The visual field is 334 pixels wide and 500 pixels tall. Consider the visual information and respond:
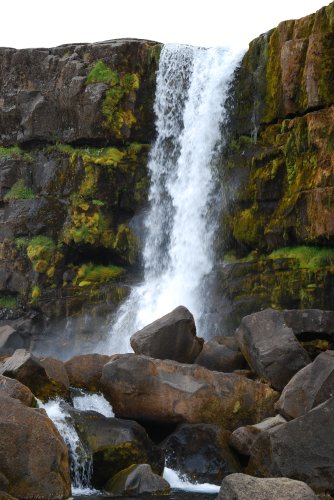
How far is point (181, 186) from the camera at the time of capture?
30.4 m

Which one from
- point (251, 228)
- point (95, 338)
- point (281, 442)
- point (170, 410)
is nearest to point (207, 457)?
point (170, 410)

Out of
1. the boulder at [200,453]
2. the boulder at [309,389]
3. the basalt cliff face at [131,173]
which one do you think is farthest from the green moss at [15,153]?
the boulder at [309,389]

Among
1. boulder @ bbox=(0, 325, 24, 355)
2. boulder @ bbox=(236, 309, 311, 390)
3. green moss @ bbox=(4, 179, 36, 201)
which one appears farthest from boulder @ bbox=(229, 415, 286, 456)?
green moss @ bbox=(4, 179, 36, 201)

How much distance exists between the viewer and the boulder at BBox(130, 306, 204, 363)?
19578 millimetres

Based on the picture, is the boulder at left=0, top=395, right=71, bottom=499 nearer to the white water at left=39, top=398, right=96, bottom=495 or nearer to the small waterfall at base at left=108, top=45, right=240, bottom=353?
the white water at left=39, top=398, right=96, bottom=495

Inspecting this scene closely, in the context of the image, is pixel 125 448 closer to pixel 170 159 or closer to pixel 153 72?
pixel 170 159

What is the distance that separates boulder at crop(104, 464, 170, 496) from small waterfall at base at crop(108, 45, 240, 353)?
1340 cm

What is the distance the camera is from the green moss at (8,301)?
108 feet

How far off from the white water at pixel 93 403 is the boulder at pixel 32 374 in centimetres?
39

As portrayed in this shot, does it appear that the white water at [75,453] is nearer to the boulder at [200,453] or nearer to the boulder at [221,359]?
the boulder at [200,453]

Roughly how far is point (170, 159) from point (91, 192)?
10.9 feet

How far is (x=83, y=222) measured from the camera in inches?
1249

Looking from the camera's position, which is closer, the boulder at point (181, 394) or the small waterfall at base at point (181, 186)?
the boulder at point (181, 394)

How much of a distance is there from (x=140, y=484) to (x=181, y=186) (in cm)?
1753
